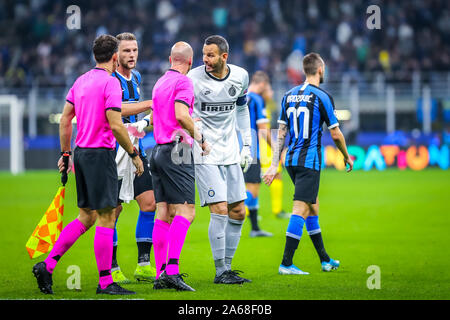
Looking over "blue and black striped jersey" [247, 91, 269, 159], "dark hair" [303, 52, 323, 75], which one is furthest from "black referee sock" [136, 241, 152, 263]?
"blue and black striped jersey" [247, 91, 269, 159]

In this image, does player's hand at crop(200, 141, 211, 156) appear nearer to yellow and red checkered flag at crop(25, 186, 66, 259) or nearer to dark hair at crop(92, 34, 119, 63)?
dark hair at crop(92, 34, 119, 63)

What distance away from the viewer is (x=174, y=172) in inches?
261

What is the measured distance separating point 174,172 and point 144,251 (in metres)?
1.21

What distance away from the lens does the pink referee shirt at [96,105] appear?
6.20 metres

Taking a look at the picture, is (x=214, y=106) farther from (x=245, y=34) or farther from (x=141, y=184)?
(x=245, y=34)

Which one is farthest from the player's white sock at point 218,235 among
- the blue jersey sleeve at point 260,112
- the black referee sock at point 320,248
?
the blue jersey sleeve at point 260,112

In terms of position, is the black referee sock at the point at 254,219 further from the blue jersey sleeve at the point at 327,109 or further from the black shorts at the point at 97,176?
the black shorts at the point at 97,176

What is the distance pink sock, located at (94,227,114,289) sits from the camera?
247 inches

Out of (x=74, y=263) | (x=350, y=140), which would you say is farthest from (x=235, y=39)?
(x=74, y=263)

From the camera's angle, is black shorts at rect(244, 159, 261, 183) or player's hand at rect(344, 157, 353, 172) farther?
black shorts at rect(244, 159, 261, 183)

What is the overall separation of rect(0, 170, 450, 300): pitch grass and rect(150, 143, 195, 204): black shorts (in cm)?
83

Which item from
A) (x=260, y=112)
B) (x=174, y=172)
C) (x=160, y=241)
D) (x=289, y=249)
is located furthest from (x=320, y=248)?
(x=260, y=112)
